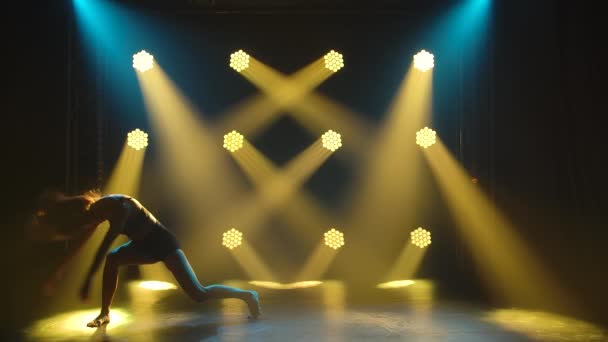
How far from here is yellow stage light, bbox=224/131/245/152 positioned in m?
5.76

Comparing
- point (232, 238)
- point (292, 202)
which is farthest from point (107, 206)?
Answer: point (292, 202)

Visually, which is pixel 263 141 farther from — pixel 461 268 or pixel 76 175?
pixel 461 268

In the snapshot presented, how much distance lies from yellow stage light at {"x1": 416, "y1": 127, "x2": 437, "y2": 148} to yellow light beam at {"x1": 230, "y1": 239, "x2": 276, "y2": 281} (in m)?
2.37

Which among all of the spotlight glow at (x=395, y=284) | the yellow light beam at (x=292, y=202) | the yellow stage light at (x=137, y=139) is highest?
the yellow stage light at (x=137, y=139)

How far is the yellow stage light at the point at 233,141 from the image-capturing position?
5.76 m

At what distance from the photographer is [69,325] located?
3.32 meters

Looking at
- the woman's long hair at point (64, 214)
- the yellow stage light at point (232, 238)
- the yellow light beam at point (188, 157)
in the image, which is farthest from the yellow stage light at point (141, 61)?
the woman's long hair at point (64, 214)

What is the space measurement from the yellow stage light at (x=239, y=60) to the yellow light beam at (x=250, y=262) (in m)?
2.07

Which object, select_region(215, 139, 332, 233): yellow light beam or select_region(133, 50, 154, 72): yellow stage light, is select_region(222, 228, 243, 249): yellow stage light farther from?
select_region(133, 50, 154, 72): yellow stage light

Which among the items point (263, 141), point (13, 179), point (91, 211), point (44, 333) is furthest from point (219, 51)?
point (44, 333)

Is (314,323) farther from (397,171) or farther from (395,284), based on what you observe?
(397,171)

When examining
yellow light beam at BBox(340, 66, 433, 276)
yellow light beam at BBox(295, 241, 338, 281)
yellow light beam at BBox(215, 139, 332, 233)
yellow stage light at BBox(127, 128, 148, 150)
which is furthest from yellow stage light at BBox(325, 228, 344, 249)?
yellow stage light at BBox(127, 128, 148, 150)

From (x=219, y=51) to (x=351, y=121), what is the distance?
5.89ft

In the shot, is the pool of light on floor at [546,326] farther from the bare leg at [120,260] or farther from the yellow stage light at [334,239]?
the bare leg at [120,260]
